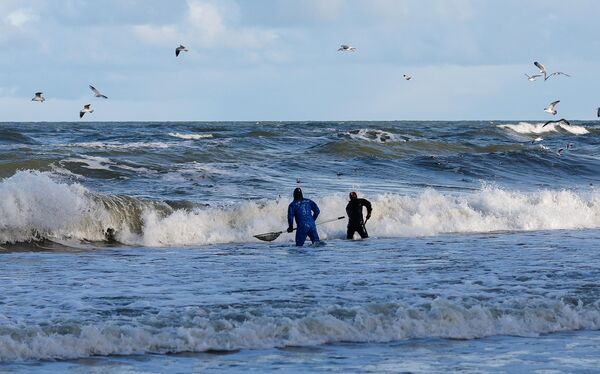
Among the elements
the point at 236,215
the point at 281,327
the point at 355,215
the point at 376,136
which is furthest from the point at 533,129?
the point at 281,327

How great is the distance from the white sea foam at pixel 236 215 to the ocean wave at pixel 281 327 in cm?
1058

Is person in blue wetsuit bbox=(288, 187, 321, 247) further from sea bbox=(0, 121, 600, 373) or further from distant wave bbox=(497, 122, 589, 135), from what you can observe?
distant wave bbox=(497, 122, 589, 135)

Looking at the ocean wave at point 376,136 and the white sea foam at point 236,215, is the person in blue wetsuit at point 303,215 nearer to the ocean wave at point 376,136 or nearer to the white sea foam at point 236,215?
the white sea foam at point 236,215

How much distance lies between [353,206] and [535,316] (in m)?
10.6

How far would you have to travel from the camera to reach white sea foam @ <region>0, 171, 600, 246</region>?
22688mm

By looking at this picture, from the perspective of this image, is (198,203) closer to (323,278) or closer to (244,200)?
(244,200)

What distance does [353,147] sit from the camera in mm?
44531

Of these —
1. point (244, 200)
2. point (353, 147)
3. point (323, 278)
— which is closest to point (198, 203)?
point (244, 200)

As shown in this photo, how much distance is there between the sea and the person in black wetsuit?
32 centimetres

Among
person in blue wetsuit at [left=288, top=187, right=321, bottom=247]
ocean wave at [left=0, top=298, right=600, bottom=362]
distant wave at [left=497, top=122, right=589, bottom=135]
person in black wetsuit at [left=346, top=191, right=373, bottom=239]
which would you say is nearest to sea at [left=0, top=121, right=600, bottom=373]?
ocean wave at [left=0, top=298, right=600, bottom=362]

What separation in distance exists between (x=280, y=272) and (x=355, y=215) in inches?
267

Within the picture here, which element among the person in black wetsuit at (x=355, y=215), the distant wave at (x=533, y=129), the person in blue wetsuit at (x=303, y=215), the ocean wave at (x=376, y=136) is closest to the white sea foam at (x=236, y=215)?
the person in black wetsuit at (x=355, y=215)

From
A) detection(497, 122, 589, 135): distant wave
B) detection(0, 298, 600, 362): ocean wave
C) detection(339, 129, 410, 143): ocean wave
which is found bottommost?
detection(0, 298, 600, 362): ocean wave

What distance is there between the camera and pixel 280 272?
16578 millimetres
